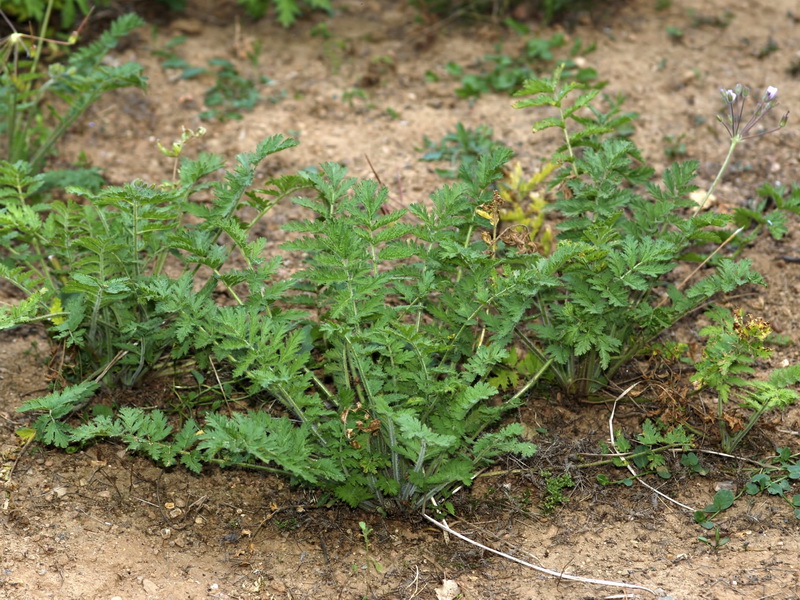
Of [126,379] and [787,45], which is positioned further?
[787,45]

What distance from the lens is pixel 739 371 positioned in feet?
10.3

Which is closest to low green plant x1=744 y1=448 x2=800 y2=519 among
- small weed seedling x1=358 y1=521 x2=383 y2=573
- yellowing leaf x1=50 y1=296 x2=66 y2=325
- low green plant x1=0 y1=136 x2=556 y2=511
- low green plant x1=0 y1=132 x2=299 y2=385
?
low green plant x1=0 y1=136 x2=556 y2=511

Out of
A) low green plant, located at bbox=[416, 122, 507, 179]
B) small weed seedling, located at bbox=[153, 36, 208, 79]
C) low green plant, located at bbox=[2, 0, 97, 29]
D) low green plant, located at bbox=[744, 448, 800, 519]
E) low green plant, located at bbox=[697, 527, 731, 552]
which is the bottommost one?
low green plant, located at bbox=[697, 527, 731, 552]

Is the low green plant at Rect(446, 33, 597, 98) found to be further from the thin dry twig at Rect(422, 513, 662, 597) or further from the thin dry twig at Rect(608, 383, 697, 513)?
the thin dry twig at Rect(422, 513, 662, 597)

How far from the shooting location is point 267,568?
291 centimetres

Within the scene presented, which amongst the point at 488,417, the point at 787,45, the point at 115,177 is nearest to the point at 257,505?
the point at 488,417

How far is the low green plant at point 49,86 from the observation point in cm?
402

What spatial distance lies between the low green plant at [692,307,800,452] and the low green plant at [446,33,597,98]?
7.68ft

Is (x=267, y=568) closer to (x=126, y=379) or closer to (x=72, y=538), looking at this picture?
(x=72, y=538)

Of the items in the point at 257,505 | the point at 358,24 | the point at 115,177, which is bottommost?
the point at 257,505

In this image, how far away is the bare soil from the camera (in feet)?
9.25

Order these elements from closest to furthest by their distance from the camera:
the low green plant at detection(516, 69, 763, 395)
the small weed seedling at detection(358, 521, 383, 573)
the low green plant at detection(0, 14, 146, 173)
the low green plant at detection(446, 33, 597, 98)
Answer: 1. the small weed seedling at detection(358, 521, 383, 573)
2. the low green plant at detection(516, 69, 763, 395)
3. the low green plant at detection(0, 14, 146, 173)
4. the low green plant at detection(446, 33, 597, 98)

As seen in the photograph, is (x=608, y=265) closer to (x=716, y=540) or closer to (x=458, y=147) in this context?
(x=716, y=540)

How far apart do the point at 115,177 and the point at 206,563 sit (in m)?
2.40
